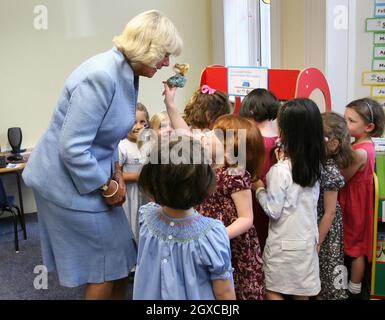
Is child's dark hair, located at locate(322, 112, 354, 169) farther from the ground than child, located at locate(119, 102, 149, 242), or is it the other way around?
child's dark hair, located at locate(322, 112, 354, 169)

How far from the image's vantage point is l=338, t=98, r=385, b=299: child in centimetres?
222

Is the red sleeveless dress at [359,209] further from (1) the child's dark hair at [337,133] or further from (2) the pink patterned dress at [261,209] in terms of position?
(2) the pink patterned dress at [261,209]

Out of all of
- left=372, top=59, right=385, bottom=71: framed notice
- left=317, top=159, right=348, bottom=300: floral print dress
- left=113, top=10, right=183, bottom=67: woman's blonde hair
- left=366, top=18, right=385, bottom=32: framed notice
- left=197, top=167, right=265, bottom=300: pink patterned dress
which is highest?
→ left=366, top=18, right=385, bottom=32: framed notice

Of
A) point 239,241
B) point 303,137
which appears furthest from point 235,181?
point 303,137

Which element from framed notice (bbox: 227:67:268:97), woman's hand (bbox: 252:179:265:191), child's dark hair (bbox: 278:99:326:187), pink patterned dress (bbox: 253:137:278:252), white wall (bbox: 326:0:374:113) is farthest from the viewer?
white wall (bbox: 326:0:374:113)

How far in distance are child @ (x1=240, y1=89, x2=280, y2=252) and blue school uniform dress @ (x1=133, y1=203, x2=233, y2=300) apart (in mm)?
784

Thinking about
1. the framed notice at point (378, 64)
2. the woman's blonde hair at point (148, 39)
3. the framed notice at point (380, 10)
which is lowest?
the framed notice at point (378, 64)

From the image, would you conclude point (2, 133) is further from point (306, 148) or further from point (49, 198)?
point (306, 148)

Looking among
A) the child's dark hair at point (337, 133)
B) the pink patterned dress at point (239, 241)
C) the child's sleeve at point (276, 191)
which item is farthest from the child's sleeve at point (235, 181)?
the child's dark hair at point (337, 133)

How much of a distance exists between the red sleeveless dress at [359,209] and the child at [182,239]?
3.60ft

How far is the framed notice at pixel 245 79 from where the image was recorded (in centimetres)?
265

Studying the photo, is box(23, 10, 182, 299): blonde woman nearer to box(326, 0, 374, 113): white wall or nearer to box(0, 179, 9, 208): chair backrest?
box(326, 0, 374, 113): white wall

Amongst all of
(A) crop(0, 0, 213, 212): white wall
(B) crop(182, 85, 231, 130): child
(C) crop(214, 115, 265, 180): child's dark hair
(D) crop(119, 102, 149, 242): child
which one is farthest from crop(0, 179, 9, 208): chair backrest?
(C) crop(214, 115, 265, 180): child's dark hair
